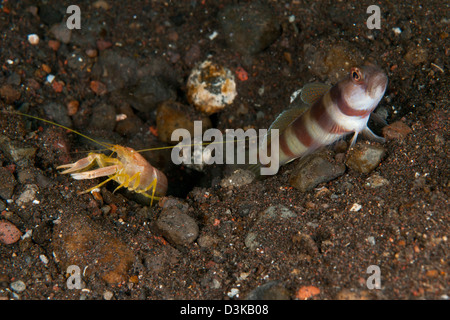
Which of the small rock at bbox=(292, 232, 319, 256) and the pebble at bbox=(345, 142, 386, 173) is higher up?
the pebble at bbox=(345, 142, 386, 173)

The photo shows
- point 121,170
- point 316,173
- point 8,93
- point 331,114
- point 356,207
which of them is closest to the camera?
point 356,207

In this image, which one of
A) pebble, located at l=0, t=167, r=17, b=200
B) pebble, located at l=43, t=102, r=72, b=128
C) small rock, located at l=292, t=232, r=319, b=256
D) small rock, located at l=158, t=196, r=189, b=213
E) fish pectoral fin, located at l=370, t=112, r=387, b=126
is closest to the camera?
small rock, located at l=292, t=232, r=319, b=256

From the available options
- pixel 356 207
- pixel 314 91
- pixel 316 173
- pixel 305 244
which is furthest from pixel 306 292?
pixel 314 91

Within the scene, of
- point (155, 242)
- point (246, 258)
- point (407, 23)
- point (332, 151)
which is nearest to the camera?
point (246, 258)

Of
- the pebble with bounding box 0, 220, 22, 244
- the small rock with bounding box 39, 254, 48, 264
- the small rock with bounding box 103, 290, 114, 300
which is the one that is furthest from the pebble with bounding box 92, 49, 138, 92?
the small rock with bounding box 103, 290, 114, 300

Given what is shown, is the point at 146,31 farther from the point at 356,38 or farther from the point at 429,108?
the point at 429,108

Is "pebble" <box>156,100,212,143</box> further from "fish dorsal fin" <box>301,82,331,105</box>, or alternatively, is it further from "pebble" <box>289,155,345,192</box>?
"pebble" <box>289,155,345,192</box>

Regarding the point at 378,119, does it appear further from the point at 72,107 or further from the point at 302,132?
the point at 72,107
